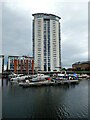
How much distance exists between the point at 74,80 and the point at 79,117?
105ft

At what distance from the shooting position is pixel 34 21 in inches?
4203

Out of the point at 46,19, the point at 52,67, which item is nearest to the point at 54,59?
the point at 52,67

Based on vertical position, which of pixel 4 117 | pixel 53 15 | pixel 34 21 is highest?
pixel 53 15

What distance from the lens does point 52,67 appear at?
105 m

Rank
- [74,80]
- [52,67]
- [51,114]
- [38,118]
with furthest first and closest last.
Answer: [52,67] → [74,80] → [51,114] → [38,118]

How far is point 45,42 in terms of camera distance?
106 m

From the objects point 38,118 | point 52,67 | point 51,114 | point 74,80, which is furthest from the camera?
point 52,67

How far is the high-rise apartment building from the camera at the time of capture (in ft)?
343

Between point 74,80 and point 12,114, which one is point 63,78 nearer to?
point 74,80

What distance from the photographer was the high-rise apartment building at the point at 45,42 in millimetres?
104688

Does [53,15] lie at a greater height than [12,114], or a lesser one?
greater

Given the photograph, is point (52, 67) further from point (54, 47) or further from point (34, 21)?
point (34, 21)

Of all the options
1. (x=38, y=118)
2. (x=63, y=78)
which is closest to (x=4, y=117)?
(x=38, y=118)

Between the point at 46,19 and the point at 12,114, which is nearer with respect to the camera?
the point at 12,114
